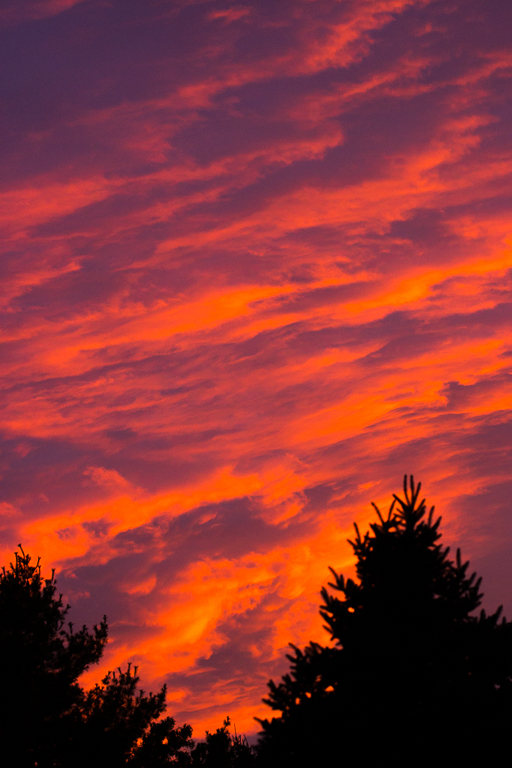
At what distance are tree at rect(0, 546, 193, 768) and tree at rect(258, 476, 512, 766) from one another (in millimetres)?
13683

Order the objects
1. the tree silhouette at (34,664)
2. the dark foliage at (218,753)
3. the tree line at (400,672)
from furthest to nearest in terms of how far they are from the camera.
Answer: the dark foliage at (218,753), the tree silhouette at (34,664), the tree line at (400,672)

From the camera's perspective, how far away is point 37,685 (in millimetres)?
21312

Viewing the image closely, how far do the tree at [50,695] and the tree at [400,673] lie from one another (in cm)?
1368

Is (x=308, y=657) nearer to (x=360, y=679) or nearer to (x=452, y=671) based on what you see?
(x=360, y=679)

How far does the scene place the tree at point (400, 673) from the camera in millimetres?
8703

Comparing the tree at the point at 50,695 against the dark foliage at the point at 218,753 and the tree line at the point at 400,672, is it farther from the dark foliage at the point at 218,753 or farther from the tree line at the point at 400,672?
the dark foliage at the point at 218,753

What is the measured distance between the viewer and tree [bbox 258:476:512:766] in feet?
28.6

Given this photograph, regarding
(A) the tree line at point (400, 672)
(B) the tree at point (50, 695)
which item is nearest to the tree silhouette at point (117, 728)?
(B) the tree at point (50, 695)

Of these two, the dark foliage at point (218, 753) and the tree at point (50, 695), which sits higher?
the tree at point (50, 695)

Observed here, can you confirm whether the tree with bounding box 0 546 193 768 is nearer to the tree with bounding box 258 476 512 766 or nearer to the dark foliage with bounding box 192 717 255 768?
the tree with bounding box 258 476 512 766

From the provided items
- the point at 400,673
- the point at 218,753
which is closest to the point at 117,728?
the point at 400,673

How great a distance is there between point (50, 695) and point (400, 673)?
16995 millimetres

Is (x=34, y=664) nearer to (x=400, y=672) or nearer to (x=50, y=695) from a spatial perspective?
(x=50, y=695)

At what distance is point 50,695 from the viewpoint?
71.7 feet
